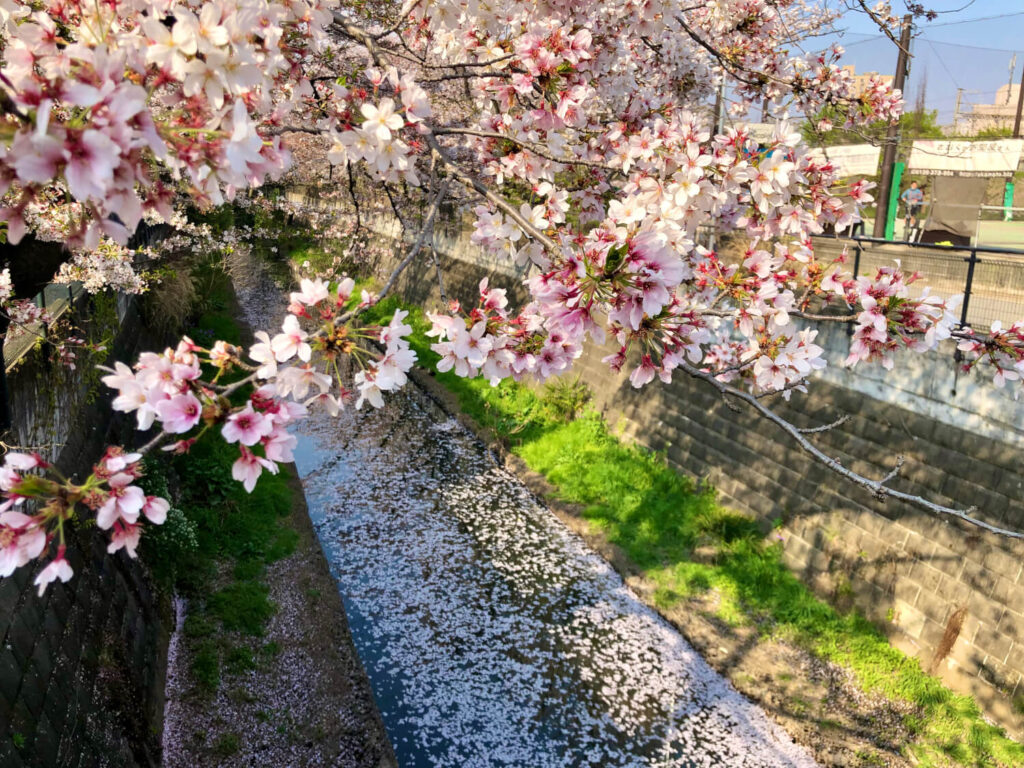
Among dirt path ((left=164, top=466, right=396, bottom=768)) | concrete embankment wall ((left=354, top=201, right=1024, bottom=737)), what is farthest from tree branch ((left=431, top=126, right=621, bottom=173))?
dirt path ((left=164, top=466, right=396, bottom=768))

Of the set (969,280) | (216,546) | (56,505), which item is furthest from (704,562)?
(56,505)

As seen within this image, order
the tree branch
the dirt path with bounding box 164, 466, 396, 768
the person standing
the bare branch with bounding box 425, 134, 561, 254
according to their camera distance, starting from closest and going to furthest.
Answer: the bare branch with bounding box 425, 134, 561, 254 < the tree branch < the dirt path with bounding box 164, 466, 396, 768 < the person standing

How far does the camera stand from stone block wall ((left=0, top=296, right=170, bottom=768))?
143 inches

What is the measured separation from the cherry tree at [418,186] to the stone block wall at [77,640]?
2.28 ft

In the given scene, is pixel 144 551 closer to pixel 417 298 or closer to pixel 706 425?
pixel 706 425

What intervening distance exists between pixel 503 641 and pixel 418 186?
521 cm

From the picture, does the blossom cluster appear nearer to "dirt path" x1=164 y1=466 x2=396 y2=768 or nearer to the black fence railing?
"dirt path" x1=164 y1=466 x2=396 y2=768

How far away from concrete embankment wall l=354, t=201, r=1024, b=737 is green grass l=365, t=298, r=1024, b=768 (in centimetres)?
20

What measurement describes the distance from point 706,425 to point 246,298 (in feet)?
50.5

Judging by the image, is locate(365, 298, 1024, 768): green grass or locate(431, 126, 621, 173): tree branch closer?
locate(431, 126, 621, 173): tree branch

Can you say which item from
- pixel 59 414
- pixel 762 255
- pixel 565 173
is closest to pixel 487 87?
pixel 565 173

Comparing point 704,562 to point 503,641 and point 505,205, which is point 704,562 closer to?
point 503,641

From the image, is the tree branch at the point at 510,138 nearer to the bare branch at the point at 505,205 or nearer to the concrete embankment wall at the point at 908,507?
the bare branch at the point at 505,205

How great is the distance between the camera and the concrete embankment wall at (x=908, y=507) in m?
6.09
